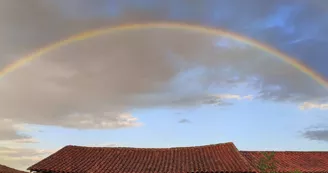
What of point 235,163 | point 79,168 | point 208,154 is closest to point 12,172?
point 79,168

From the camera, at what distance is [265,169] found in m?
17.3

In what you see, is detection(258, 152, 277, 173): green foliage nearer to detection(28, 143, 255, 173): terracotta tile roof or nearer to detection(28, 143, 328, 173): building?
detection(28, 143, 328, 173): building

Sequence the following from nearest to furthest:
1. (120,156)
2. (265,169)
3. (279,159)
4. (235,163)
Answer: (265,169) < (235,163) < (120,156) < (279,159)

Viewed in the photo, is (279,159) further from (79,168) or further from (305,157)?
(79,168)

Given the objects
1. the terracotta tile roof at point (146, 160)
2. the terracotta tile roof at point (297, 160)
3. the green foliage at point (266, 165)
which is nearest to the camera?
the green foliage at point (266, 165)

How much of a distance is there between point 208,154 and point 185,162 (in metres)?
1.92

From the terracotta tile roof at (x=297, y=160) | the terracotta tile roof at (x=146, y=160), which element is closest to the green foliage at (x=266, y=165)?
the terracotta tile roof at (x=146, y=160)

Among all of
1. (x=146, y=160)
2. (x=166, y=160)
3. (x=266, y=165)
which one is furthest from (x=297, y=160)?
(x=146, y=160)

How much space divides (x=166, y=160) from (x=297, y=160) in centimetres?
989

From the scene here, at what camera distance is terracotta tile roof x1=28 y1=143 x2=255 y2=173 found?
21500 mm

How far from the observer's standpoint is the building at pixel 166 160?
21516 millimetres

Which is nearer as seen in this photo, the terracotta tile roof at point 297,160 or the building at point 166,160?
the building at point 166,160

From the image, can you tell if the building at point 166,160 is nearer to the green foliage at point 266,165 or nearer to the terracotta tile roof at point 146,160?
the terracotta tile roof at point 146,160

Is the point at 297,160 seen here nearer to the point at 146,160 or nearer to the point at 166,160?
the point at 166,160
